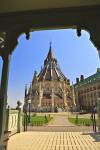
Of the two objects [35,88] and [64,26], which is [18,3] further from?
[35,88]

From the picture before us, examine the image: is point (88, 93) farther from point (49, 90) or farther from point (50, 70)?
point (50, 70)

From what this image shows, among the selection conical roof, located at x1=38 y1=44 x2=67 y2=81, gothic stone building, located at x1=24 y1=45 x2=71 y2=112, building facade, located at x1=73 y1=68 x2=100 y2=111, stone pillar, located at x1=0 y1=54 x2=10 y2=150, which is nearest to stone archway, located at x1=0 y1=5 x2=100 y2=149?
stone pillar, located at x1=0 y1=54 x2=10 y2=150

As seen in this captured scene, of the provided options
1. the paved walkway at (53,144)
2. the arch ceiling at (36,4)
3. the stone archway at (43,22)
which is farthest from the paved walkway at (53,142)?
the arch ceiling at (36,4)

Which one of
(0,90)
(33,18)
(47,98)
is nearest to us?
(0,90)

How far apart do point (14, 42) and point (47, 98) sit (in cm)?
8510

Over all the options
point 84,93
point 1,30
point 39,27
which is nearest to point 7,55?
point 1,30

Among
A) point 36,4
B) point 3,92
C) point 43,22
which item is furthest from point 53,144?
point 36,4

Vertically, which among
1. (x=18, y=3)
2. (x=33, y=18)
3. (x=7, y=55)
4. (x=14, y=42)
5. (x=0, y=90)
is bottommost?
(x=0, y=90)

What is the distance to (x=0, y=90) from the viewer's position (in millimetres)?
3381

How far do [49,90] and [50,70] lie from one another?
16121 mm

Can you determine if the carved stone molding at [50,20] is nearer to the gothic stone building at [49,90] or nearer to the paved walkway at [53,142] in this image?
the paved walkway at [53,142]

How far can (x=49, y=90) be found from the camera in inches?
3647

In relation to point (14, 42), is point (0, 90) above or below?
below

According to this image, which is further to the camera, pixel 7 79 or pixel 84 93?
pixel 84 93
